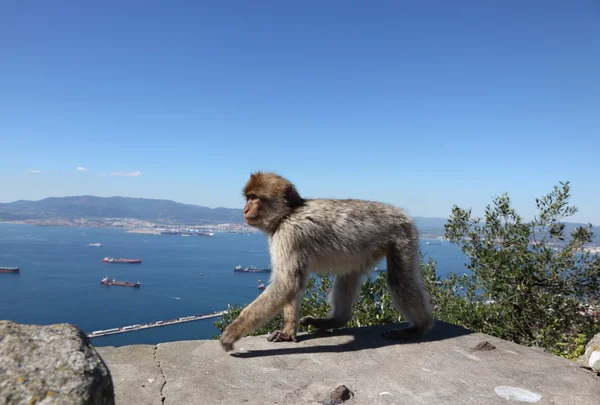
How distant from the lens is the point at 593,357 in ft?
11.2

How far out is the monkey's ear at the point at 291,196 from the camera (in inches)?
153

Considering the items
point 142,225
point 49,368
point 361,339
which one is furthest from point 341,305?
point 142,225

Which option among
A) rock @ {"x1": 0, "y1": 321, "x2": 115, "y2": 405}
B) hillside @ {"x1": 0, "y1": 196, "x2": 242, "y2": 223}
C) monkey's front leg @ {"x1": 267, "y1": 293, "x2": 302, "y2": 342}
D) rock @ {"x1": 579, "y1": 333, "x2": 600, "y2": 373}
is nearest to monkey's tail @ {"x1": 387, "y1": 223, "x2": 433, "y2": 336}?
monkey's front leg @ {"x1": 267, "y1": 293, "x2": 302, "y2": 342}

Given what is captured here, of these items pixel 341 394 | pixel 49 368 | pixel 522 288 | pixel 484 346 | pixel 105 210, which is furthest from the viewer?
pixel 105 210

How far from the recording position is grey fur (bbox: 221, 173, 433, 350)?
11.9 ft

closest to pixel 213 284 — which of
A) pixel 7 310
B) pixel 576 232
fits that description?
pixel 7 310

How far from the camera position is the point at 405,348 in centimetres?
371

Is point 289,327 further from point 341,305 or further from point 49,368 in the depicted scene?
point 49,368

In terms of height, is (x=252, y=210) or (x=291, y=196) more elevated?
(x=291, y=196)

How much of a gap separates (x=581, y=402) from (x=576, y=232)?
5.16m

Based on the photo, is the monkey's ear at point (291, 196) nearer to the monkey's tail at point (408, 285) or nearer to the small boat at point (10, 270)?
the monkey's tail at point (408, 285)

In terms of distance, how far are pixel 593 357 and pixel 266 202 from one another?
9.68ft

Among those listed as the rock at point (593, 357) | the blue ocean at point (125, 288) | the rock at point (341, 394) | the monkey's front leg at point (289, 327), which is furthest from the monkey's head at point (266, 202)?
the blue ocean at point (125, 288)

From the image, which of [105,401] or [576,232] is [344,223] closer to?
[105,401]
